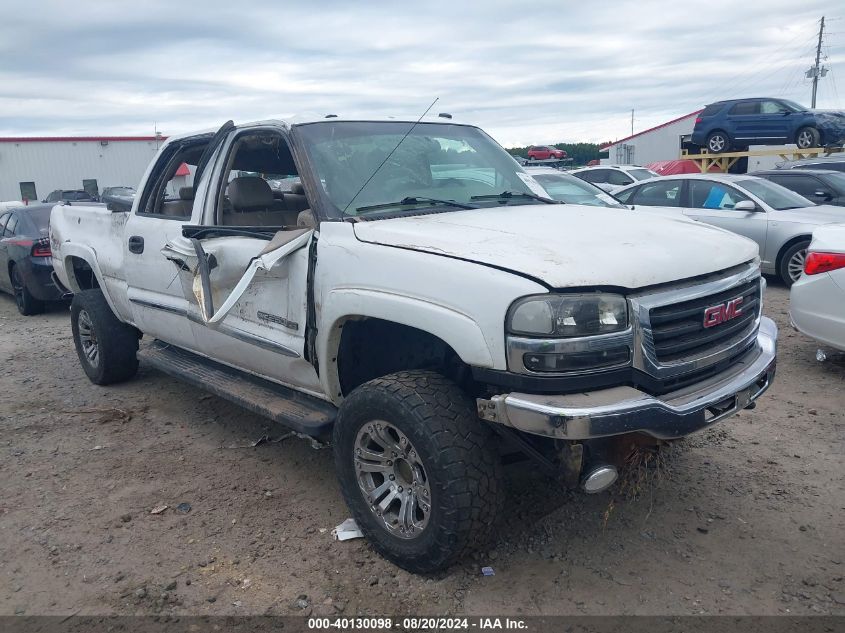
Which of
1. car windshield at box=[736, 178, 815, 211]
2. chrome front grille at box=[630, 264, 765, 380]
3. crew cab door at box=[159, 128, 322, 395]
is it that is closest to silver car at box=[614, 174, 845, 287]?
car windshield at box=[736, 178, 815, 211]

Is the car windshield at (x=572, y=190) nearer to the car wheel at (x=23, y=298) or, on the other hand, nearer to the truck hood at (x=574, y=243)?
the truck hood at (x=574, y=243)

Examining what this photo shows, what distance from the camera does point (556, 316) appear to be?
8.86 ft

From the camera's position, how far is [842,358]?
601cm

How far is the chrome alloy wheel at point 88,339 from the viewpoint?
6.07m

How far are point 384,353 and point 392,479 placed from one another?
727mm

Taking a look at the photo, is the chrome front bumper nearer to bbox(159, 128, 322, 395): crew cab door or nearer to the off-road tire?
bbox(159, 128, 322, 395): crew cab door

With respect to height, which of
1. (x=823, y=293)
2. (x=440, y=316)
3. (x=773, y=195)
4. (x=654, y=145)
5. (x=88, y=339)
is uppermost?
(x=654, y=145)

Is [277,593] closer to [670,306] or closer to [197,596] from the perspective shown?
[197,596]

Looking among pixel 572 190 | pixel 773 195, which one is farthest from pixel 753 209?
Answer: pixel 572 190

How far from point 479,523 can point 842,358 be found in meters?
4.51

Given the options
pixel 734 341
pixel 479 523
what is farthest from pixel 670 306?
pixel 479 523

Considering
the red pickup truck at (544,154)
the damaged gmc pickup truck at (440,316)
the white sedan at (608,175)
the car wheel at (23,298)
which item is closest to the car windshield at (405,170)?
the damaged gmc pickup truck at (440,316)

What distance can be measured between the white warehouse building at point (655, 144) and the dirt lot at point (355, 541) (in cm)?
3761

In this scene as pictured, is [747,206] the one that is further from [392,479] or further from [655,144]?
[655,144]
